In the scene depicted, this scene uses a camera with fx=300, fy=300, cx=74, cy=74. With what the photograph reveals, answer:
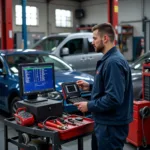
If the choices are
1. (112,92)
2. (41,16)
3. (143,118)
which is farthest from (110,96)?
(41,16)

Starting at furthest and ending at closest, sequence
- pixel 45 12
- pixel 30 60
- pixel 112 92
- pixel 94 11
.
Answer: pixel 94 11 → pixel 45 12 → pixel 30 60 → pixel 112 92

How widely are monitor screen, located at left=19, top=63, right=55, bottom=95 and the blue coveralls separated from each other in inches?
24.7

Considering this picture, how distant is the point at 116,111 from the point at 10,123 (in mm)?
1095

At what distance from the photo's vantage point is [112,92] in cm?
246

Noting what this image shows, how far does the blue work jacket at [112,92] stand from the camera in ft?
8.11

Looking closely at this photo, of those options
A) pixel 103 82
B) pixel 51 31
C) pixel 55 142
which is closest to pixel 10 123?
pixel 55 142

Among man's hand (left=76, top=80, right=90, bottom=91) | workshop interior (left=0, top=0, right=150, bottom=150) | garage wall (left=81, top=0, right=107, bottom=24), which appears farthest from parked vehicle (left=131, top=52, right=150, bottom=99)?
garage wall (left=81, top=0, right=107, bottom=24)

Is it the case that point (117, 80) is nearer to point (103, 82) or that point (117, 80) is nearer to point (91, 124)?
point (103, 82)

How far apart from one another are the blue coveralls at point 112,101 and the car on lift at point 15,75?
2594mm

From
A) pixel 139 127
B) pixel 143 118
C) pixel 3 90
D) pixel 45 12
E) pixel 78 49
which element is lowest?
pixel 139 127

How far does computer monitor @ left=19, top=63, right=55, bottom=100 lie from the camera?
291 cm

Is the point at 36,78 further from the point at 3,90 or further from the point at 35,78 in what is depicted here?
the point at 3,90

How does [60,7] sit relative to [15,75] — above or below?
above

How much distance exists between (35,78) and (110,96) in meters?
0.87
